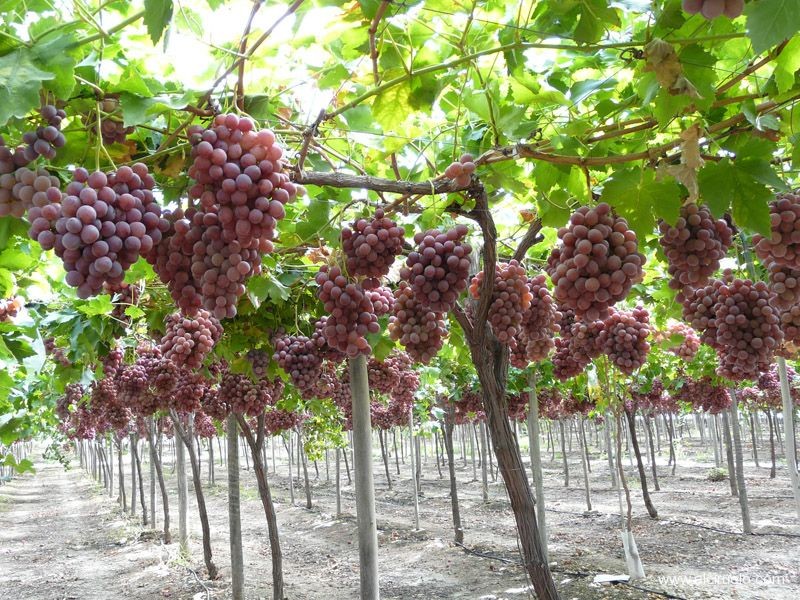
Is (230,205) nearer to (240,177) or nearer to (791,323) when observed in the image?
(240,177)

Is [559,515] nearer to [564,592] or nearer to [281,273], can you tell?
[564,592]

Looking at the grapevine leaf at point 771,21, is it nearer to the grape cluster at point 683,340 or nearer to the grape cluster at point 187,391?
the grape cluster at point 683,340

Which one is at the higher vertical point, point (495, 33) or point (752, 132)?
point (495, 33)

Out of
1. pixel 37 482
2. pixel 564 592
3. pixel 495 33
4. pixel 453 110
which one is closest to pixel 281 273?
pixel 453 110

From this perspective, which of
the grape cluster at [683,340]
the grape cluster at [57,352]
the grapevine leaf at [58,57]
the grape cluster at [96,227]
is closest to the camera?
the grape cluster at [96,227]

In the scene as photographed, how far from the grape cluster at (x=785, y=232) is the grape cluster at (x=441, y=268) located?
1.09 m

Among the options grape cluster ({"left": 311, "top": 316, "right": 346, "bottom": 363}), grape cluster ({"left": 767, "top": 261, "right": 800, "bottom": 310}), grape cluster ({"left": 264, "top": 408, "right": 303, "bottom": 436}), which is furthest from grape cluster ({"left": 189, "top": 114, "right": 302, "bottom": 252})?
grape cluster ({"left": 264, "top": 408, "right": 303, "bottom": 436})

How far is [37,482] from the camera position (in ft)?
114

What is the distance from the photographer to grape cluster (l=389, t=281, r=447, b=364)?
2689mm

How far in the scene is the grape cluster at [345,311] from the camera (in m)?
2.56

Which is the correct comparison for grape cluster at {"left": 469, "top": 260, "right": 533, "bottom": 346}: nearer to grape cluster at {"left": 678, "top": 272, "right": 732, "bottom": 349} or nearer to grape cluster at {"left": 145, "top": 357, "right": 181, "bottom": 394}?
grape cluster at {"left": 678, "top": 272, "right": 732, "bottom": 349}

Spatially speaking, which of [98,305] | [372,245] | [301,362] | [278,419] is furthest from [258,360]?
[278,419]

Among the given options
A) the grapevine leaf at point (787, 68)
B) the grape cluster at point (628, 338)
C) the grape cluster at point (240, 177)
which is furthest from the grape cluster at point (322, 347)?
the grapevine leaf at point (787, 68)

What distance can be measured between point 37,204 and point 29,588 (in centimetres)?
1280
